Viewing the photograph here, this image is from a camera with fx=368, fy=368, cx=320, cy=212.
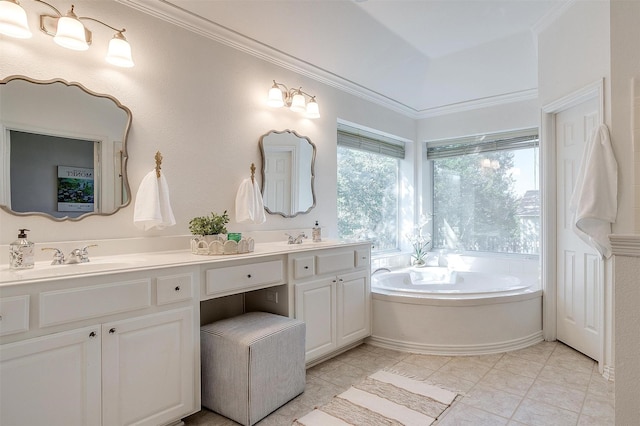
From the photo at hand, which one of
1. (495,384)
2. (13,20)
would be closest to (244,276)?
(13,20)

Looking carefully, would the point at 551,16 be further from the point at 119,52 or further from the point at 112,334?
the point at 112,334

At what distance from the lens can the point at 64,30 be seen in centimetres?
186

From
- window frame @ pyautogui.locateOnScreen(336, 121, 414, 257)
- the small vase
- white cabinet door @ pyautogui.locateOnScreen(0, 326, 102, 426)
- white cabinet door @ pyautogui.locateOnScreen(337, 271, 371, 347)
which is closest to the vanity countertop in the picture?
white cabinet door @ pyautogui.locateOnScreen(0, 326, 102, 426)

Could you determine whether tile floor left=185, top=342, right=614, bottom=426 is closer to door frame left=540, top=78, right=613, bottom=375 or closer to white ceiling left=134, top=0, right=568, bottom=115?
door frame left=540, top=78, right=613, bottom=375

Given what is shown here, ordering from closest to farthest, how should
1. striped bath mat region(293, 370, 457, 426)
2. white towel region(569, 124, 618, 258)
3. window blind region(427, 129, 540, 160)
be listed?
striped bath mat region(293, 370, 457, 426)
white towel region(569, 124, 618, 258)
window blind region(427, 129, 540, 160)

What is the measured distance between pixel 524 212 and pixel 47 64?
179 inches

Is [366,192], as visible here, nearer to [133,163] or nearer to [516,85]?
[516,85]

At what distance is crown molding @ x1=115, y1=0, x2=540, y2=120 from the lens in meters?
2.38

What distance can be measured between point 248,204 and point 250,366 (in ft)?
3.91

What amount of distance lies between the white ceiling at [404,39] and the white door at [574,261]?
Result: 0.90 m

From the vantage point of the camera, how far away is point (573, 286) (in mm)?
3104

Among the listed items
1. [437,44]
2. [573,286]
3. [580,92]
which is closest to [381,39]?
[437,44]

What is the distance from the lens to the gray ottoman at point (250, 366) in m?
2.02

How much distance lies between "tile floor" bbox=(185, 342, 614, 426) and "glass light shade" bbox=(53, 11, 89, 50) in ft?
6.96
